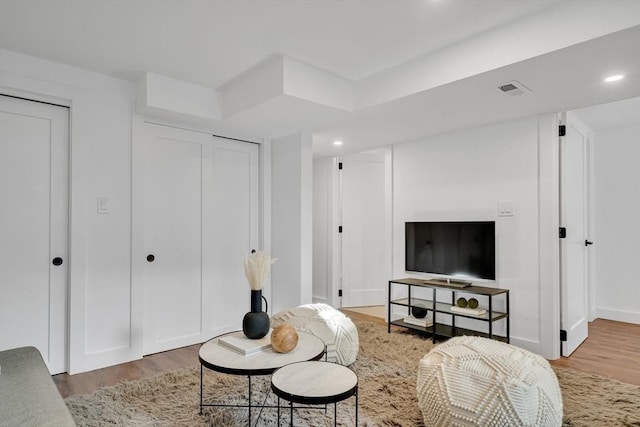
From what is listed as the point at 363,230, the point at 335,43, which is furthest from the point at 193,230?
the point at 363,230

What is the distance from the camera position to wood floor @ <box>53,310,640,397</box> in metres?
2.77

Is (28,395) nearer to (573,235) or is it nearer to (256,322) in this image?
(256,322)

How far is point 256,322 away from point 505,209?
251 centimetres

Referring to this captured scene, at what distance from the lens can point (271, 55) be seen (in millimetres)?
2771

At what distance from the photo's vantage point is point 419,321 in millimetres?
3826

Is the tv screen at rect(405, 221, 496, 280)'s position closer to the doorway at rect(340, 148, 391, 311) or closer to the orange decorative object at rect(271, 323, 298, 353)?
the doorway at rect(340, 148, 391, 311)

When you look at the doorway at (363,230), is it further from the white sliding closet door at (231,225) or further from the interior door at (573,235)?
the interior door at (573,235)

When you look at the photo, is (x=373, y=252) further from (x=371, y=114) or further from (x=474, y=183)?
(x=371, y=114)

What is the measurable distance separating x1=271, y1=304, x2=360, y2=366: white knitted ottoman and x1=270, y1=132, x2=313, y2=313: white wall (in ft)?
3.07

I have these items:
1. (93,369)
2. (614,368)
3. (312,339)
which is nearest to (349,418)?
(312,339)

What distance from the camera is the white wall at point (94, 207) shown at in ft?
9.61

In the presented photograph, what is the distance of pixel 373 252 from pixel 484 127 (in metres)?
2.41

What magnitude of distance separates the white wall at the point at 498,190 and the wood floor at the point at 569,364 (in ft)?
1.40

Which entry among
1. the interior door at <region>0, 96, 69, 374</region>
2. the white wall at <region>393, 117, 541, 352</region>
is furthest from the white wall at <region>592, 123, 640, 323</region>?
the interior door at <region>0, 96, 69, 374</region>
